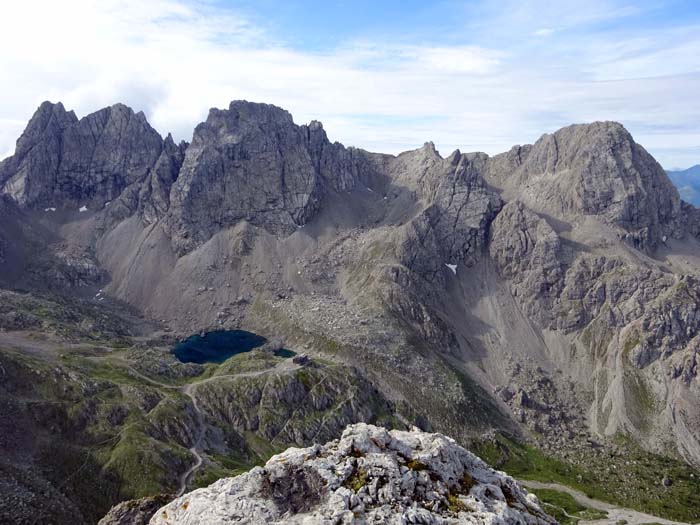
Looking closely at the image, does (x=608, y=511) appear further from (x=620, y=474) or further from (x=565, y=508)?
(x=620, y=474)

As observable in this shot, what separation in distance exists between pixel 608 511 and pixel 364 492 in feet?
479

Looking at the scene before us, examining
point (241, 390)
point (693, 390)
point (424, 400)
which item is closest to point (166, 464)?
point (241, 390)

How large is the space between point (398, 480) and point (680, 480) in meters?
173

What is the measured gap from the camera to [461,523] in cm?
2888

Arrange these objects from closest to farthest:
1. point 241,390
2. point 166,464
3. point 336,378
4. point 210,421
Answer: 1. point 166,464
2. point 210,421
3. point 241,390
4. point 336,378

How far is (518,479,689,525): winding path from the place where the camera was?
136 meters

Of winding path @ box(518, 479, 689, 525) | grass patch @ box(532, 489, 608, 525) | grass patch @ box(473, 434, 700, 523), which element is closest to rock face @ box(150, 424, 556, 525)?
grass patch @ box(532, 489, 608, 525)

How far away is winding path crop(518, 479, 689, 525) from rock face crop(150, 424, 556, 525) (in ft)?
398

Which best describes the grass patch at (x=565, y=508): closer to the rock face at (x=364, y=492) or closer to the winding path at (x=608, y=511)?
the winding path at (x=608, y=511)

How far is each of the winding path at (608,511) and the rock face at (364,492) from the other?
121 metres

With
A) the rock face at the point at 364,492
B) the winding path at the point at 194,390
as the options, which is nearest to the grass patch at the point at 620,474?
the winding path at the point at 194,390

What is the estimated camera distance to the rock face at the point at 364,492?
2938 cm

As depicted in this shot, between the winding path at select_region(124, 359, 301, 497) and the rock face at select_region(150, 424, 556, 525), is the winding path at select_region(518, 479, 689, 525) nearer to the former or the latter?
the winding path at select_region(124, 359, 301, 497)

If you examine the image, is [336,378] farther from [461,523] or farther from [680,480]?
[461,523]
